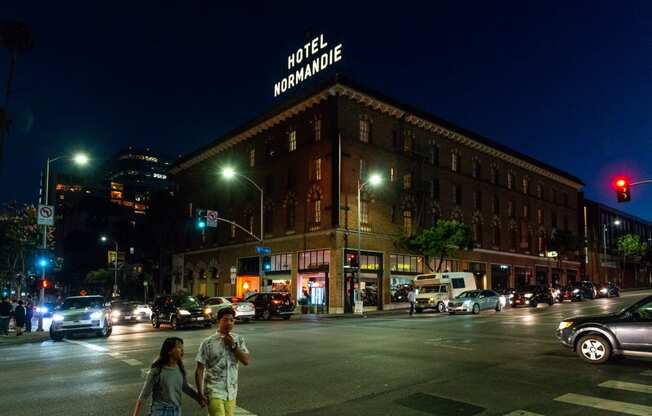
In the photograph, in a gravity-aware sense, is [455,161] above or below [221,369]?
above

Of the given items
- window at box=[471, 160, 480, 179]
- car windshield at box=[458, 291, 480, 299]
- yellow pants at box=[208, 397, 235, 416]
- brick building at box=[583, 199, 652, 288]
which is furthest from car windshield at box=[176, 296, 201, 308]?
brick building at box=[583, 199, 652, 288]

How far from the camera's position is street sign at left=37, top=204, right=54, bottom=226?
27.3 metres

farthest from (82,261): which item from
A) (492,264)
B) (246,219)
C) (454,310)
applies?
(454,310)

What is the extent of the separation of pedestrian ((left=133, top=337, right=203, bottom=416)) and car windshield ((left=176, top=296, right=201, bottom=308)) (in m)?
22.0

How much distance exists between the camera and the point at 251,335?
20.3 meters

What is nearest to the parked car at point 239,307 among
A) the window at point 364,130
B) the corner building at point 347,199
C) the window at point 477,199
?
the corner building at point 347,199

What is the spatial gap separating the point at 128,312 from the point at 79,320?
15155mm

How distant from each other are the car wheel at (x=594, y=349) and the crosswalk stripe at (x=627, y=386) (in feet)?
6.37

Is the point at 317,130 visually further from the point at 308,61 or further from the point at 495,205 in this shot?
the point at 495,205

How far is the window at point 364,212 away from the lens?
41188mm

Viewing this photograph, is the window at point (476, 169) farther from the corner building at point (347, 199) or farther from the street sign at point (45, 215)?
the street sign at point (45, 215)

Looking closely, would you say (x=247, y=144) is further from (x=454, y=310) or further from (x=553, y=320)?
(x=553, y=320)

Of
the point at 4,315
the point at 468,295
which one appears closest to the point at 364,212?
the point at 468,295

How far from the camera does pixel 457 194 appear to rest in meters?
51.2
